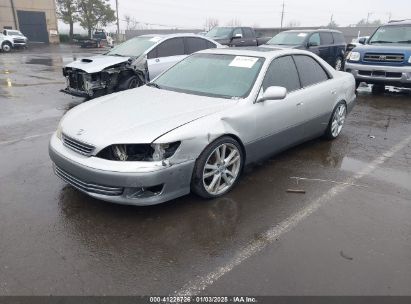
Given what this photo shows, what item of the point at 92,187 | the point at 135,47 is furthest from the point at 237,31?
the point at 92,187

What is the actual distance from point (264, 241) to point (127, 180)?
134 cm

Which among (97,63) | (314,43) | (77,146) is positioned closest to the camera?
(77,146)

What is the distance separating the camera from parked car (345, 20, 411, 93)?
360 inches

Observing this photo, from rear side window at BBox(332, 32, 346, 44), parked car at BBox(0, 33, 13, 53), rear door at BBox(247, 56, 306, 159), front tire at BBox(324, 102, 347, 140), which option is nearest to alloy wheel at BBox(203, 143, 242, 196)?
rear door at BBox(247, 56, 306, 159)

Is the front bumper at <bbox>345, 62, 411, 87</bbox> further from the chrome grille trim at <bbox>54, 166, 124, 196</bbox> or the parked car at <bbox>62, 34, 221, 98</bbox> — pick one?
the chrome grille trim at <bbox>54, 166, 124, 196</bbox>

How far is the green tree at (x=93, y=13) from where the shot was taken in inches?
1927

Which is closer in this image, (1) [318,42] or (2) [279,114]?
(2) [279,114]

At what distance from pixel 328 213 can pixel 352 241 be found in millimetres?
503

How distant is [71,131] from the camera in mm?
3605

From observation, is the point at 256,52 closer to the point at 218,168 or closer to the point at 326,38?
the point at 218,168

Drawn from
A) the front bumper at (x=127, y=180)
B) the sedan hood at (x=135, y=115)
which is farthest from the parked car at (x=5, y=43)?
the front bumper at (x=127, y=180)

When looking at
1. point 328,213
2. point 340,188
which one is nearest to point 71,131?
point 328,213

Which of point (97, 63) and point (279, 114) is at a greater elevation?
point (279, 114)

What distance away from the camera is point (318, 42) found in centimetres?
1278
